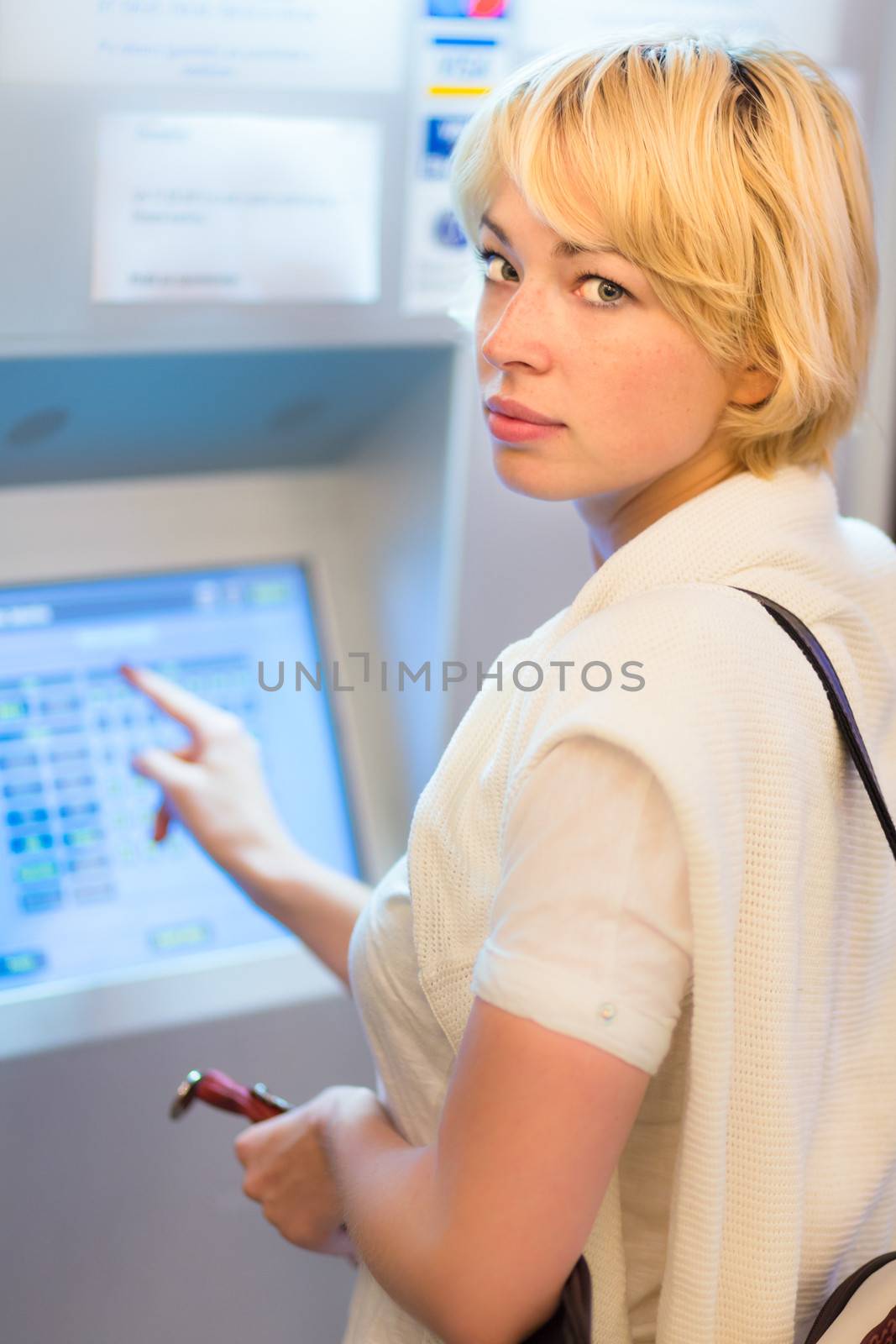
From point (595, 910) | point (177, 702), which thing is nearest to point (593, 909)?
point (595, 910)

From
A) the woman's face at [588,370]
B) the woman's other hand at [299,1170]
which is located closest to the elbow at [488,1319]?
the woman's other hand at [299,1170]

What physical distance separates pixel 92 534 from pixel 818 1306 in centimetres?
95

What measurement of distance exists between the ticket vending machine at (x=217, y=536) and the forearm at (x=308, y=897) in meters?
0.20

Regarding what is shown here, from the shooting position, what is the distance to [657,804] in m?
0.69

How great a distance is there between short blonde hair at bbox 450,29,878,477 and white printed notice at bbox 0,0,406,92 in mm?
329

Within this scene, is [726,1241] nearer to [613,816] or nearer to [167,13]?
[613,816]

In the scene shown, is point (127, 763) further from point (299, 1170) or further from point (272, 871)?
point (299, 1170)

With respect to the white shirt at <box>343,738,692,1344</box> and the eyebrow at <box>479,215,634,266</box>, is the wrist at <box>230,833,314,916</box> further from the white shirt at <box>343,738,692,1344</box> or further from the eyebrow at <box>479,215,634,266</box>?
the eyebrow at <box>479,215,634,266</box>

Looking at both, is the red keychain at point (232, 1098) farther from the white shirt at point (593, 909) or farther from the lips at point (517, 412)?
the lips at point (517, 412)

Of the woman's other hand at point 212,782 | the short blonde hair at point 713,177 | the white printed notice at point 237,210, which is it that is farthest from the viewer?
the woman's other hand at point 212,782

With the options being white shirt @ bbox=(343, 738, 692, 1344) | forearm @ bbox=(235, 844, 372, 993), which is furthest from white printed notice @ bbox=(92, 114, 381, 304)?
white shirt @ bbox=(343, 738, 692, 1344)

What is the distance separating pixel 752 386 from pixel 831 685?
201mm

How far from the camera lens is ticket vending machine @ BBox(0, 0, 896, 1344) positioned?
1.10 m

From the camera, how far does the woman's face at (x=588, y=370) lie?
82 cm
